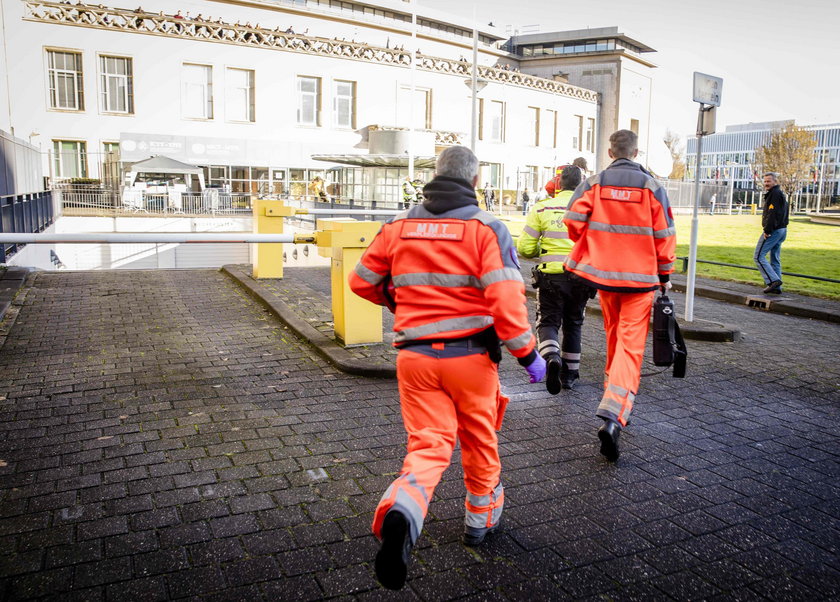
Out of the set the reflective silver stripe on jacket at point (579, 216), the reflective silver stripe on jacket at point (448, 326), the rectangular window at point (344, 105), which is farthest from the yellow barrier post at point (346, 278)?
the rectangular window at point (344, 105)

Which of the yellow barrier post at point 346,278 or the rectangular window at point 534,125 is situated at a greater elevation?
the rectangular window at point 534,125

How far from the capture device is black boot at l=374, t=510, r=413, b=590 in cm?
283

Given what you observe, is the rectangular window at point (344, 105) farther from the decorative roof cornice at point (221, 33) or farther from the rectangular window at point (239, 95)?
the rectangular window at point (239, 95)

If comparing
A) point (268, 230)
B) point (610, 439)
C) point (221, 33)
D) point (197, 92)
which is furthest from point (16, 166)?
point (221, 33)

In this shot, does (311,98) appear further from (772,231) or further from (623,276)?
(623,276)

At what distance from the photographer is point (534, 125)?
177 feet

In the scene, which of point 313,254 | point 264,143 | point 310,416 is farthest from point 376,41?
point 310,416

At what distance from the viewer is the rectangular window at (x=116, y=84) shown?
34094mm

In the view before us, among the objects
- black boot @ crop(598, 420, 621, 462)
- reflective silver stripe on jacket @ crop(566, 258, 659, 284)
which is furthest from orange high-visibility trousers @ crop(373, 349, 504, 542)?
reflective silver stripe on jacket @ crop(566, 258, 659, 284)

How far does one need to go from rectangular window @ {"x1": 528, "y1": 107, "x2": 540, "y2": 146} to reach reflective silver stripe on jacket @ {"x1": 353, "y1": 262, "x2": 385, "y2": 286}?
51.5 meters

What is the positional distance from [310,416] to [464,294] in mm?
2446

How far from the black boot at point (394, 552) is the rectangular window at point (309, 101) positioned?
127ft

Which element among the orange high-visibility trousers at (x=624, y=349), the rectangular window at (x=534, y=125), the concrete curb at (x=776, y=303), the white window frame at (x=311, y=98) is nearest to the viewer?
the orange high-visibility trousers at (x=624, y=349)

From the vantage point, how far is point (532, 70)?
214 ft
